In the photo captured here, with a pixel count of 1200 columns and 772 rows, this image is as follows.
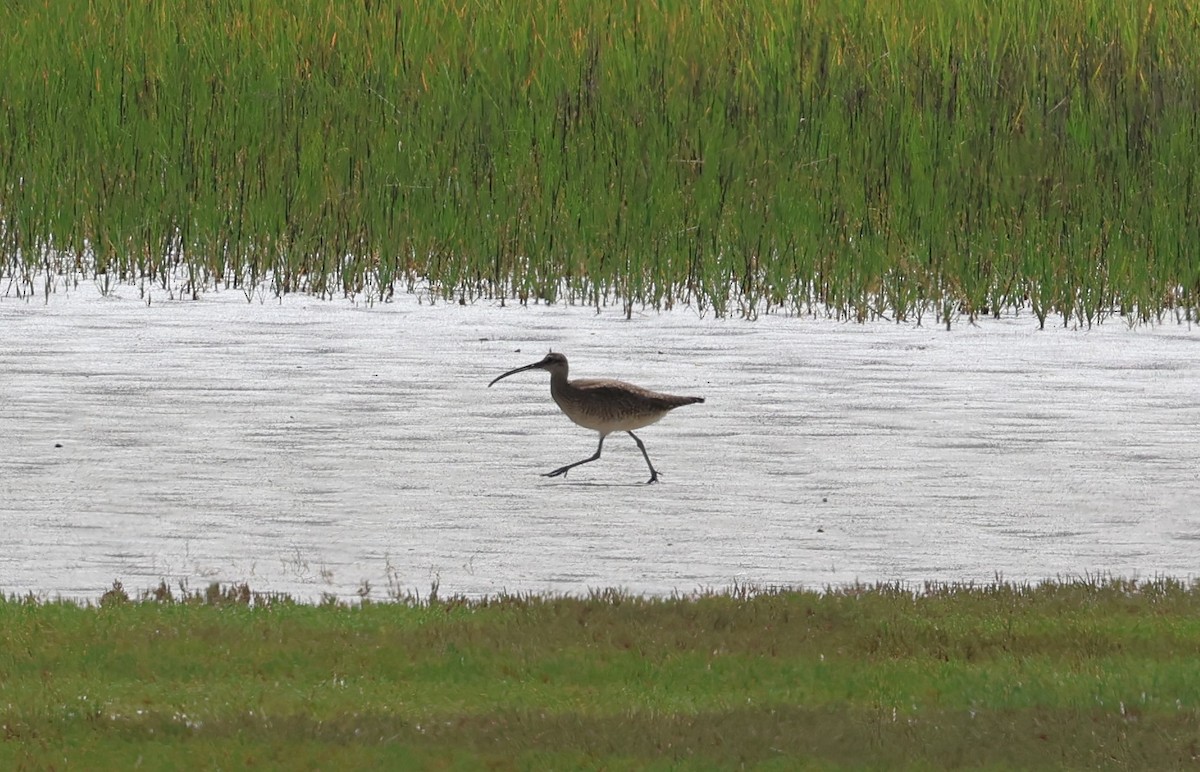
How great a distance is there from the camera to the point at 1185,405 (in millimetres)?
12609

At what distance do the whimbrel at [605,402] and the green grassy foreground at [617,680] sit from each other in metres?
2.39

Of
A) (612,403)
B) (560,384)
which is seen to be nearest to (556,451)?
(560,384)

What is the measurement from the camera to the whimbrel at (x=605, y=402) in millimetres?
10461

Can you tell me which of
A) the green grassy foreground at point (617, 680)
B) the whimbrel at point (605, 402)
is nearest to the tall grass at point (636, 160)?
the whimbrel at point (605, 402)

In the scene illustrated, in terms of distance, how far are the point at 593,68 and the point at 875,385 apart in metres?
5.34

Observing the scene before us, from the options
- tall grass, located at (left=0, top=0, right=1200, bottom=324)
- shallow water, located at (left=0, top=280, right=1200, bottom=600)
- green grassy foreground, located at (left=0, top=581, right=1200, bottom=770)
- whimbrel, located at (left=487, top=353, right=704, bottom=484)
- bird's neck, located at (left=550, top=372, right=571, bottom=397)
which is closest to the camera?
green grassy foreground, located at (left=0, top=581, right=1200, bottom=770)

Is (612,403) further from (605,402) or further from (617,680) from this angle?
(617,680)

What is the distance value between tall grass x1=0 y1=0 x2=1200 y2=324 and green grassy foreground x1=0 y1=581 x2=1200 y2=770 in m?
6.76

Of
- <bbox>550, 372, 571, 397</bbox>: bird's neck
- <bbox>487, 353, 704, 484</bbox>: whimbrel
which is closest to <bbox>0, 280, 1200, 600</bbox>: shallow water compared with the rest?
<bbox>487, 353, 704, 484</bbox>: whimbrel

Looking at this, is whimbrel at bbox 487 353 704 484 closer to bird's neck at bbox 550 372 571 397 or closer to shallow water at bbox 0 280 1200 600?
bird's neck at bbox 550 372 571 397

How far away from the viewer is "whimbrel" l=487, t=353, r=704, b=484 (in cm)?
1046

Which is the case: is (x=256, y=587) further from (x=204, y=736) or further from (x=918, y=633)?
(x=918, y=633)

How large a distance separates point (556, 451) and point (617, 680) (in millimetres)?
4106

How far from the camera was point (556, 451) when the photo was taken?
11359 millimetres
